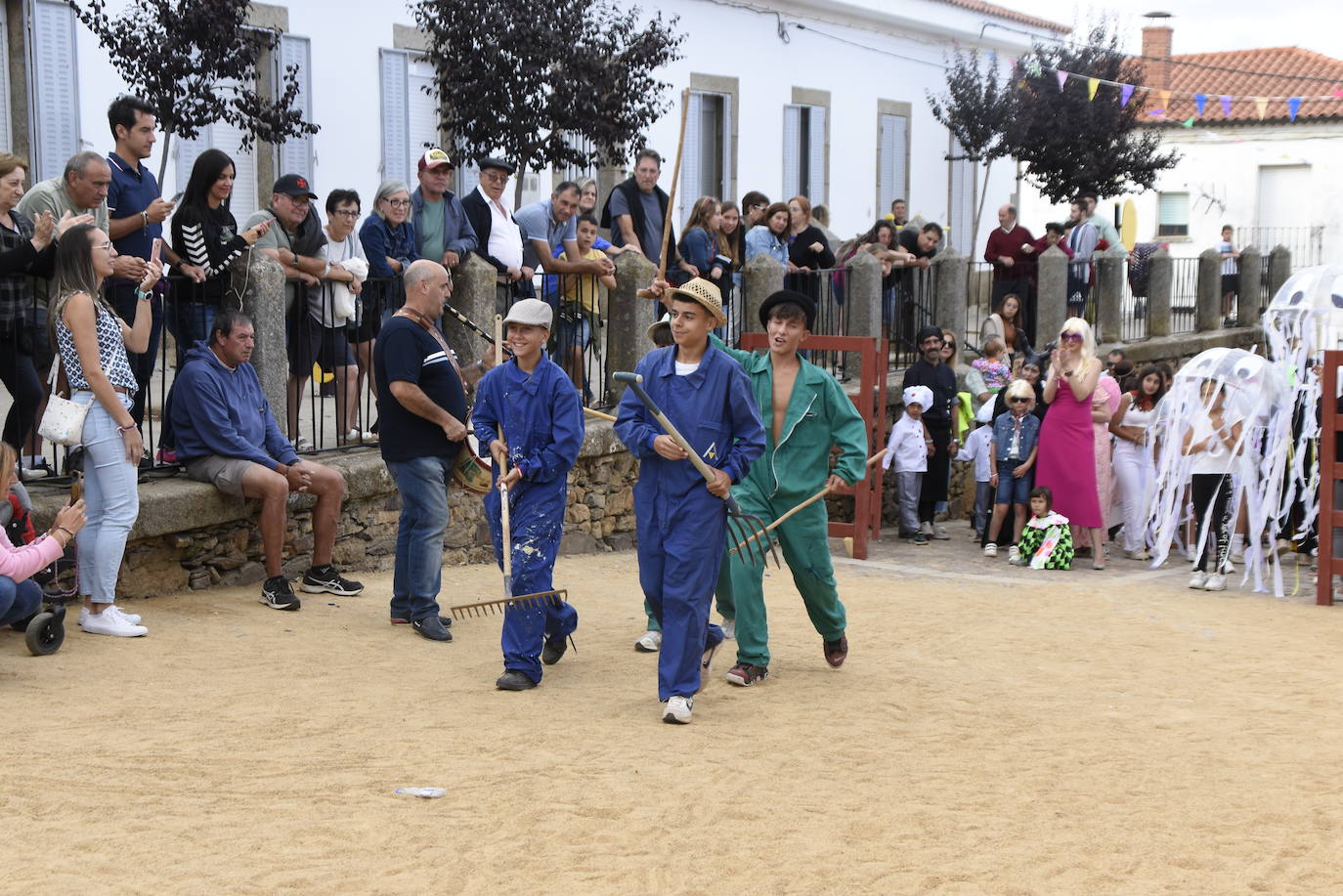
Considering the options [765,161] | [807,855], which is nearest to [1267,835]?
[807,855]

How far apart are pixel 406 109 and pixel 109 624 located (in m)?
9.34

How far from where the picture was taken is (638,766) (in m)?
5.90

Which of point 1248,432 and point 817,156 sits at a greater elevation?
point 817,156

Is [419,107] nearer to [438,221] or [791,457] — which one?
[438,221]

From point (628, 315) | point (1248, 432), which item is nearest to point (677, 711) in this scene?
point (628, 315)

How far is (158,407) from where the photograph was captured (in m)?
11.0

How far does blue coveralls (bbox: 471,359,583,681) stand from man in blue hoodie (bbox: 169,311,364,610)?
1639mm

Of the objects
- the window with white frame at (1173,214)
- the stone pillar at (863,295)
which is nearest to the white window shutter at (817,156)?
the stone pillar at (863,295)

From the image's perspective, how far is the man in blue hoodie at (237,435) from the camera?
8109 mm

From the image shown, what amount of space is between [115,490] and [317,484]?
1.43 metres

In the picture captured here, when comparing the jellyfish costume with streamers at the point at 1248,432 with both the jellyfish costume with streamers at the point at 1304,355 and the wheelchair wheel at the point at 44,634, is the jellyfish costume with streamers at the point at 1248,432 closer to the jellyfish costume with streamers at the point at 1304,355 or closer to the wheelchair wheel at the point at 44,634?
the jellyfish costume with streamers at the point at 1304,355

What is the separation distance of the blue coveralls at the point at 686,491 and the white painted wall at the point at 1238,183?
1050 inches

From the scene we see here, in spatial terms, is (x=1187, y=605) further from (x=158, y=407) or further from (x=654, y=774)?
(x=158, y=407)

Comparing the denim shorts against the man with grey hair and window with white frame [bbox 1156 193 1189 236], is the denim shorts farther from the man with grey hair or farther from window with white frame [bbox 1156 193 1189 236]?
window with white frame [bbox 1156 193 1189 236]
